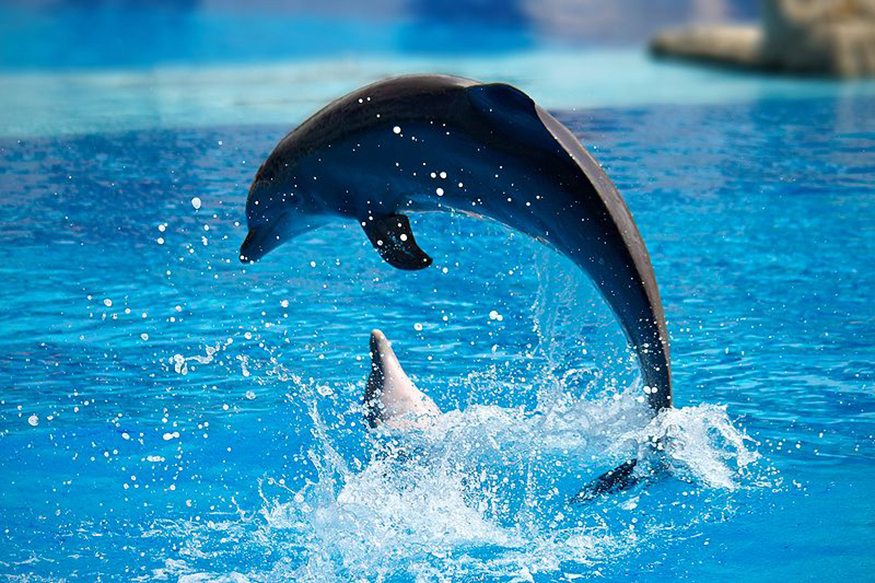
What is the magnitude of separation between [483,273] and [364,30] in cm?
1937

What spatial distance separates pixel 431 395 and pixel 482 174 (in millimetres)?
2072

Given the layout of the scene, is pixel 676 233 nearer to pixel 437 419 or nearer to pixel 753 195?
pixel 753 195

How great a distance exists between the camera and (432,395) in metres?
5.64

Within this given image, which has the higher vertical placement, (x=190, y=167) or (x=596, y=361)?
(x=190, y=167)

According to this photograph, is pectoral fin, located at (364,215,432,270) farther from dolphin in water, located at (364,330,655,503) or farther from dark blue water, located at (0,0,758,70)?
dark blue water, located at (0,0,758,70)

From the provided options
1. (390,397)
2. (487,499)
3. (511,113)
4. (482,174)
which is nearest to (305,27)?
(390,397)

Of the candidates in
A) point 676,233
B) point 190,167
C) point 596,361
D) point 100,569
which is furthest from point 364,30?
point 100,569

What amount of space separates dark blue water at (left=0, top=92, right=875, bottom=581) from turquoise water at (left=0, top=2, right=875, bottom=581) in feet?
0.05

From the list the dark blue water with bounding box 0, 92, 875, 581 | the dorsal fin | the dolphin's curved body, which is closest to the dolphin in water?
the dark blue water with bounding box 0, 92, 875, 581

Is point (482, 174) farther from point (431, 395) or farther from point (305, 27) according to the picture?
point (305, 27)

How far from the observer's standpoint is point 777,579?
4.12 meters

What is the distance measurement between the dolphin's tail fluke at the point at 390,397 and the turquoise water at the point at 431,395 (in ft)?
0.35

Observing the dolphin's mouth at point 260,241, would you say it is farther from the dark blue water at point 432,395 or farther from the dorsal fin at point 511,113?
the dorsal fin at point 511,113

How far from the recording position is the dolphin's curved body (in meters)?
3.60
